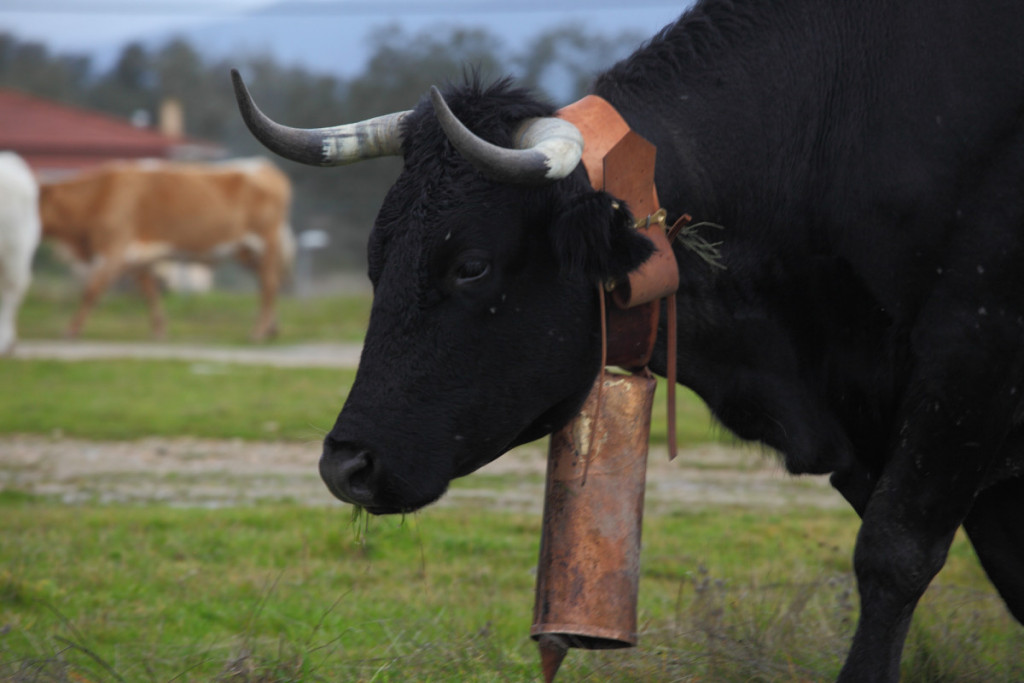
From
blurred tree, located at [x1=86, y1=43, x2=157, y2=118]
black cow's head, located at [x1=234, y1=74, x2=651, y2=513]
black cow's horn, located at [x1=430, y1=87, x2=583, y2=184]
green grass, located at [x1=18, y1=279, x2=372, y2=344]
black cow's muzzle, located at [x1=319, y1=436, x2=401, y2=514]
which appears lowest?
black cow's muzzle, located at [x1=319, y1=436, x2=401, y2=514]

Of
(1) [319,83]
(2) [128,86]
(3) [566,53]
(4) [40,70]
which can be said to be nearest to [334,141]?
(3) [566,53]

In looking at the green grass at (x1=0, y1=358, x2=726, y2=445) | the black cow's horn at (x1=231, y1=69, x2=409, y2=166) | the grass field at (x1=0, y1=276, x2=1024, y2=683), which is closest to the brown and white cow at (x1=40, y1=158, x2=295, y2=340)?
the green grass at (x1=0, y1=358, x2=726, y2=445)

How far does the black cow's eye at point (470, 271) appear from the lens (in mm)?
2812

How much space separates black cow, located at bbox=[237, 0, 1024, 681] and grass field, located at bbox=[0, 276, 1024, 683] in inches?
16.9

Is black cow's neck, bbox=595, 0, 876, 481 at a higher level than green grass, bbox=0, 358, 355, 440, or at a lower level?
higher

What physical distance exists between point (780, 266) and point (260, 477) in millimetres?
4614

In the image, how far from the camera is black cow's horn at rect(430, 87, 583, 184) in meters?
2.60

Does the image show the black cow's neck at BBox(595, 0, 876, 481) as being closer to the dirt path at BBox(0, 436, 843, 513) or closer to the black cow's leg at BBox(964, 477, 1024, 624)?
the black cow's leg at BBox(964, 477, 1024, 624)

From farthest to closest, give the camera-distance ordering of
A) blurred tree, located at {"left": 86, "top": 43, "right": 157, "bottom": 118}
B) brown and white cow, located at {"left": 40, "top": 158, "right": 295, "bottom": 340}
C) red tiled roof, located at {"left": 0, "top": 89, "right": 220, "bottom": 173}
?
blurred tree, located at {"left": 86, "top": 43, "right": 157, "bottom": 118} < red tiled roof, located at {"left": 0, "top": 89, "right": 220, "bottom": 173} < brown and white cow, located at {"left": 40, "top": 158, "right": 295, "bottom": 340}

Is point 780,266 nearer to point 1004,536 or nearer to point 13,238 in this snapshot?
point 1004,536

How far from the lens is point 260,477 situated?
711cm

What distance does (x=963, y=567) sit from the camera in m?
5.31

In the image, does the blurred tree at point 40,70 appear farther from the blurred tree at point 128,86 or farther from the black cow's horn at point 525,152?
the black cow's horn at point 525,152

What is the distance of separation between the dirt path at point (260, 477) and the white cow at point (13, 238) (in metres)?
4.77
